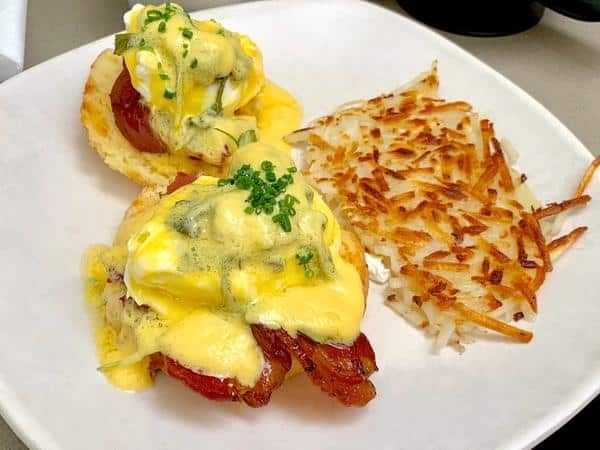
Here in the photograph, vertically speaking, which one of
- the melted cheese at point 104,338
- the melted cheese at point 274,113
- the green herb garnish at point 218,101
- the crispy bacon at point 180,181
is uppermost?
the green herb garnish at point 218,101

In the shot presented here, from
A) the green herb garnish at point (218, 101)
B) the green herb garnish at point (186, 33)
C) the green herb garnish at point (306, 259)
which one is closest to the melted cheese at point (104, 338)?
the green herb garnish at point (306, 259)

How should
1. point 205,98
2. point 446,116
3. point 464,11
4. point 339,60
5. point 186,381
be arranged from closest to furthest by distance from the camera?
point 186,381
point 205,98
point 446,116
point 339,60
point 464,11

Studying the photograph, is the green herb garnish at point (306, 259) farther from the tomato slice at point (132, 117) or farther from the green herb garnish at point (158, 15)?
the green herb garnish at point (158, 15)

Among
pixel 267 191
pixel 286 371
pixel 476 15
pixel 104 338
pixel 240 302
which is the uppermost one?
pixel 267 191

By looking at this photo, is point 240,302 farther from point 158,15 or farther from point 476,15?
point 476,15

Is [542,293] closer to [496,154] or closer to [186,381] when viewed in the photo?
[496,154]

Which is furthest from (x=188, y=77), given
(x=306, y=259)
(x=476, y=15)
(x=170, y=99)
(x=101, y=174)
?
(x=476, y=15)

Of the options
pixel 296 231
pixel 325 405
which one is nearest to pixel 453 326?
pixel 325 405
